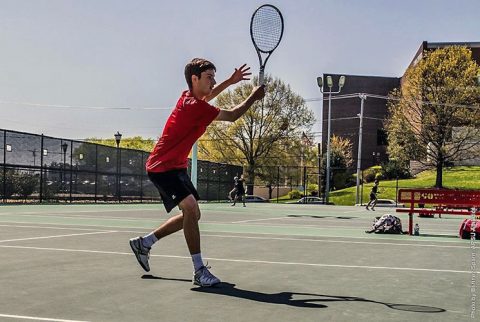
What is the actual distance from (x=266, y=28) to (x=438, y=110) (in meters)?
45.3

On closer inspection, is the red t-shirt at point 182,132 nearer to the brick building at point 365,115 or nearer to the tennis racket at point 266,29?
the tennis racket at point 266,29

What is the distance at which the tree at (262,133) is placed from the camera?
60.5 metres

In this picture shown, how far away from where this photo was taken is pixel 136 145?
383 ft

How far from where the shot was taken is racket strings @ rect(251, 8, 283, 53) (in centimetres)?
888

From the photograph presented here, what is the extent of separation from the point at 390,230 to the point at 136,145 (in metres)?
106

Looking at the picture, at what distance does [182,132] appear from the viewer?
582cm

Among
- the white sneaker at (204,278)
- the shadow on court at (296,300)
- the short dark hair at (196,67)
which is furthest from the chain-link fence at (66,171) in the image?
the shadow on court at (296,300)

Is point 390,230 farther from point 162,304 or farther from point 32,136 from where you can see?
point 32,136

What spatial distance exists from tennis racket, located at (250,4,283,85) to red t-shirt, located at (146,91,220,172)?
3175 millimetres

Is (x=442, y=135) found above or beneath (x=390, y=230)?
above

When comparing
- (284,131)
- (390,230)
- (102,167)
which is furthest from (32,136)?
(284,131)

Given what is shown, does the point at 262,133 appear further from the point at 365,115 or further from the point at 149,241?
the point at 149,241

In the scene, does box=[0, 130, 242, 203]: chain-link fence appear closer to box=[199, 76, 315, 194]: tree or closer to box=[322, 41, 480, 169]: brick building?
box=[199, 76, 315, 194]: tree

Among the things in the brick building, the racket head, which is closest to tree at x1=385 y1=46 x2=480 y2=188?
the brick building
